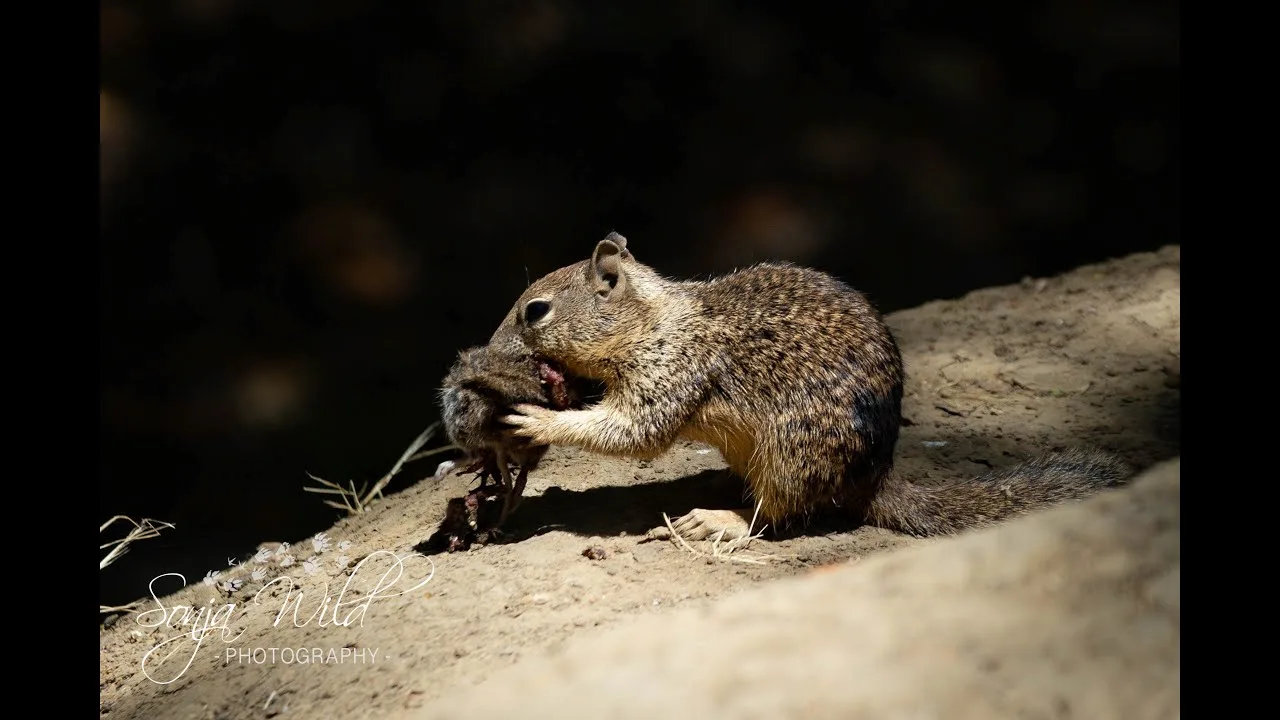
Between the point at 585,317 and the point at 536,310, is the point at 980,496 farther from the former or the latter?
the point at 536,310

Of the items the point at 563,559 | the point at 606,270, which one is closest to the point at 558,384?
the point at 606,270

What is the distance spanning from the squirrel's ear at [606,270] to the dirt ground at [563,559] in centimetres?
72

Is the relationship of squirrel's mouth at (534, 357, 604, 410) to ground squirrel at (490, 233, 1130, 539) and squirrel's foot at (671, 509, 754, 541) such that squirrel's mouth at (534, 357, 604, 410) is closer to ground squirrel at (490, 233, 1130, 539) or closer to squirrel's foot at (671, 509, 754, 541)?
ground squirrel at (490, 233, 1130, 539)

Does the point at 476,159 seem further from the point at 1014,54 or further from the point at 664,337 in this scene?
the point at 1014,54

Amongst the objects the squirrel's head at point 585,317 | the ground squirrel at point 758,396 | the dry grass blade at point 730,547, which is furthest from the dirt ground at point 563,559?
the squirrel's head at point 585,317

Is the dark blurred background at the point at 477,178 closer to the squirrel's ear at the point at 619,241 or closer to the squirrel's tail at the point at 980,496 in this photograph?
the squirrel's ear at the point at 619,241

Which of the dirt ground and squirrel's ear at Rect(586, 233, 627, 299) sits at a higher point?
squirrel's ear at Rect(586, 233, 627, 299)

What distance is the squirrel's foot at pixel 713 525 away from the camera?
302 cm

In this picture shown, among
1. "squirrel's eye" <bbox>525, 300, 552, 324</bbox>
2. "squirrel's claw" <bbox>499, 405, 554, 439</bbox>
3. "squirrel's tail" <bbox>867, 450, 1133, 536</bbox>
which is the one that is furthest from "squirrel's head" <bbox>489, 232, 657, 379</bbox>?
"squirrel's tail" <bbox>867, 450, 1133, 536</bbox>

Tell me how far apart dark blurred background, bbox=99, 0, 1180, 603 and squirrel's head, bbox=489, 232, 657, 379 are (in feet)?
5.01

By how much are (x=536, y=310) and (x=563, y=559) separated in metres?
0.83

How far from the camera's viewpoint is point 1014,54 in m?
5.51

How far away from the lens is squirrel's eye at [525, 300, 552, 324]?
10.5 feet
